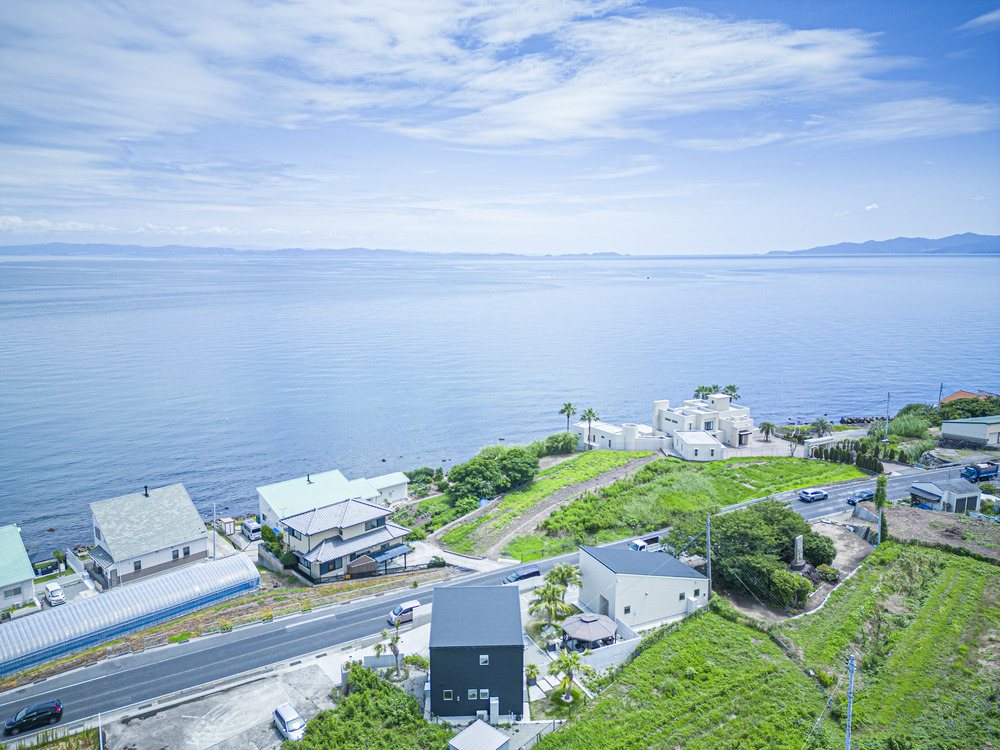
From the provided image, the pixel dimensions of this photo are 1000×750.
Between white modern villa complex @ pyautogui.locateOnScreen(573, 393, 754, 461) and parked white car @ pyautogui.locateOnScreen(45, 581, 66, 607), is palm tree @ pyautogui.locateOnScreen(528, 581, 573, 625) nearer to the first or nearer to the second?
parked white car @ pyautogui.locateOnScreen(45, 581, 66, 607)

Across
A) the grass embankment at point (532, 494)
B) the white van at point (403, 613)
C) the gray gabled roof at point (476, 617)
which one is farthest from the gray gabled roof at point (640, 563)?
the grass embankment at point (532, 494)

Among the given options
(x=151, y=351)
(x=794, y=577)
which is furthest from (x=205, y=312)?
(x=794, y=577)

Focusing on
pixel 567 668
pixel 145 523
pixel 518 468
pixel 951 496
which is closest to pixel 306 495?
pixel 145 523

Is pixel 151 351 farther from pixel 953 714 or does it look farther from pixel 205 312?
pixel 953 714

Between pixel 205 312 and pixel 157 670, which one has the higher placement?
pixel 205 312

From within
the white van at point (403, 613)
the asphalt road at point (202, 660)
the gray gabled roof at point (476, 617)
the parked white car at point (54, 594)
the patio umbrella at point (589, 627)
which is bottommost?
the parked white car at point (54, 594)

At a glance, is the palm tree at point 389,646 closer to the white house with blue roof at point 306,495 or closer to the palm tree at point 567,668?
the palm tree at point 567,668

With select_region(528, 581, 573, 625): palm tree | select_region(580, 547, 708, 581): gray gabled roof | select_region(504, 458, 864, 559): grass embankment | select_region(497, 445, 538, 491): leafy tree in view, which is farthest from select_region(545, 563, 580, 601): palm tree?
select_region(497, 445, 538, 491): leafy tree
